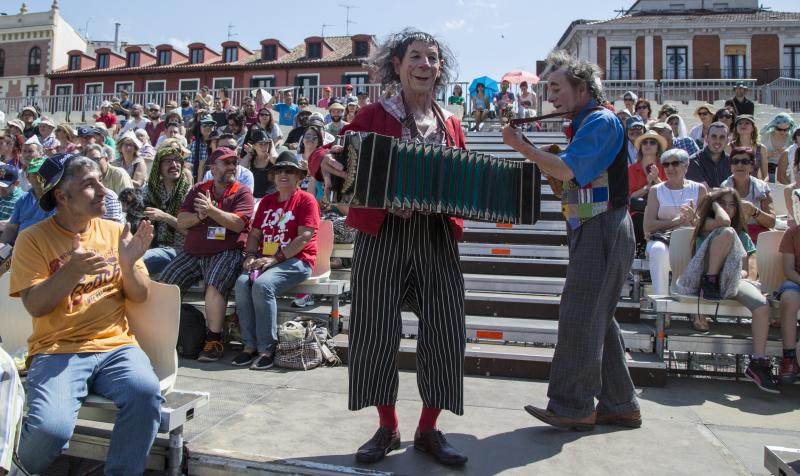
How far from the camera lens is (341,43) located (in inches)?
1651

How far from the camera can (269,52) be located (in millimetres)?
40969

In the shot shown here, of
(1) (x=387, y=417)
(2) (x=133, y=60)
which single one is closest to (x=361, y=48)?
(2) (x=133, y=60)

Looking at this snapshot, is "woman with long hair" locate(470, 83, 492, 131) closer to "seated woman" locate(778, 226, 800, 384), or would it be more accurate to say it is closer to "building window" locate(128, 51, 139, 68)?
"seated woman" locate(778, 226, 800, 384)

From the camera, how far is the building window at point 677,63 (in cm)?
3759

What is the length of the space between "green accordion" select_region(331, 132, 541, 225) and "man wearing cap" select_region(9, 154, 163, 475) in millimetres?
1101

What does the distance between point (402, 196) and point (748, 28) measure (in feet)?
137

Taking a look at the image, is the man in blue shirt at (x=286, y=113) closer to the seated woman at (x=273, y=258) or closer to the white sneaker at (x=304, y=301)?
the white sneaker at (x=304, y=301)

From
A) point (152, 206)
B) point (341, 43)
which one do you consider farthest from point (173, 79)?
point (152, 206)

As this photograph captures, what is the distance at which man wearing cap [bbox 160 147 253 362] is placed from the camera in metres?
5.31

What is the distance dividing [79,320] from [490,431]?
87.5 inches

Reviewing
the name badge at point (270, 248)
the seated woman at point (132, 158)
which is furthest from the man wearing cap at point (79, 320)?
the seated woman at point (132, 158)

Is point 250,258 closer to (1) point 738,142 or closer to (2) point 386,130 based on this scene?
(2) point 386,130

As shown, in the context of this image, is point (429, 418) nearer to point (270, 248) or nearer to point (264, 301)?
point (264, 301)

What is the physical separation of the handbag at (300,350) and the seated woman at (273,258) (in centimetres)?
12
